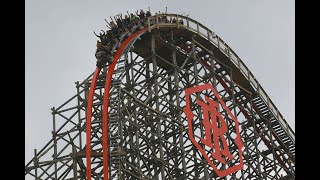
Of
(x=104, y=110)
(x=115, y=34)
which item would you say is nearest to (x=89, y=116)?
(x=104, y=110)

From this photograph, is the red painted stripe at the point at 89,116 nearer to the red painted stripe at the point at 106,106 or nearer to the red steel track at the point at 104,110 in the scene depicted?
the red steel track at the point at 104,110

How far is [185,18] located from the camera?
24188 mm

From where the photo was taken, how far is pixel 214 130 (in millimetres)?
24219

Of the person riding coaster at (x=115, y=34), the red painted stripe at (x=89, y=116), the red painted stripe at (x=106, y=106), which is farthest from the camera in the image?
the person riding coaster at (x=115, y=34)

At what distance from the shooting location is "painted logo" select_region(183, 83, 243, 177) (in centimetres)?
2341

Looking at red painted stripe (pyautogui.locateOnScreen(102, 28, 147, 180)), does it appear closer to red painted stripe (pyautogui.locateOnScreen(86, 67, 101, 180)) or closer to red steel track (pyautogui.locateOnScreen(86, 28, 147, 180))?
red steel track (pyautogui.locateOnScreen(86, 28, 147, 180))

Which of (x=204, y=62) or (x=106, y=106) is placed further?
(x=204, y=62)

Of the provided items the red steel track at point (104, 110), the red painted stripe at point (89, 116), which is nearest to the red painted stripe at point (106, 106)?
the red steel track at point (104, 110)

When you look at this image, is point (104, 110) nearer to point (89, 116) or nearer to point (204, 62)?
point (89, 116)

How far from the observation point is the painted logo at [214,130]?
76.8ft
